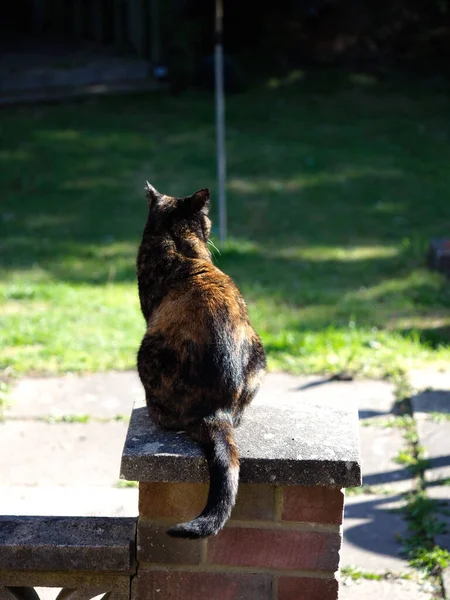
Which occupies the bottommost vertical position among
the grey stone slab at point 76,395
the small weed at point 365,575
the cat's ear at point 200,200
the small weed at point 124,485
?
the grey stone slab at point 76,395

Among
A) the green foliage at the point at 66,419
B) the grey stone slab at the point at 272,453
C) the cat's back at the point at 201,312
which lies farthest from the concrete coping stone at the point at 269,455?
the green foliage at the point at 66,419

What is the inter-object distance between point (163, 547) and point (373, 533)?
163 cm

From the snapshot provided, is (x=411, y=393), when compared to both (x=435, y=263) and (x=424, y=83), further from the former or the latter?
(x=424, y=83)

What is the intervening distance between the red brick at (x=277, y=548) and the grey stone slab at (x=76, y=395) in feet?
8.68

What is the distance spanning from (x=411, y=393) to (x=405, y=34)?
11458 mm

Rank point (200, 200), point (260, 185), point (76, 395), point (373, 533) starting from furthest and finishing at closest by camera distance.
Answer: point (260, 185)
point (76, 395)
point (373, 533)
point (200, 200)

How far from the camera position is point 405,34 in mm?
15516

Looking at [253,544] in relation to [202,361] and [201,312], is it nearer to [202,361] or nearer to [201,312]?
[202,361]

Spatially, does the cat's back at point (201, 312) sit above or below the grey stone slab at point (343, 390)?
above

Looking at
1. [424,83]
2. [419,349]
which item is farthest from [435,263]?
[424,83]

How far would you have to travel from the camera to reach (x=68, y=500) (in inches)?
149

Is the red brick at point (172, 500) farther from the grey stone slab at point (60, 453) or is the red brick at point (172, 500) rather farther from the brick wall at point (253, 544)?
the grey stone slab at point (60, 453)

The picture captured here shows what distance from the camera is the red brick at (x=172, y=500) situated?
2.46 m

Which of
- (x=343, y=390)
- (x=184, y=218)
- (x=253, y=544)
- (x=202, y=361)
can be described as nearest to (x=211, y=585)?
(x=253, y=544)
